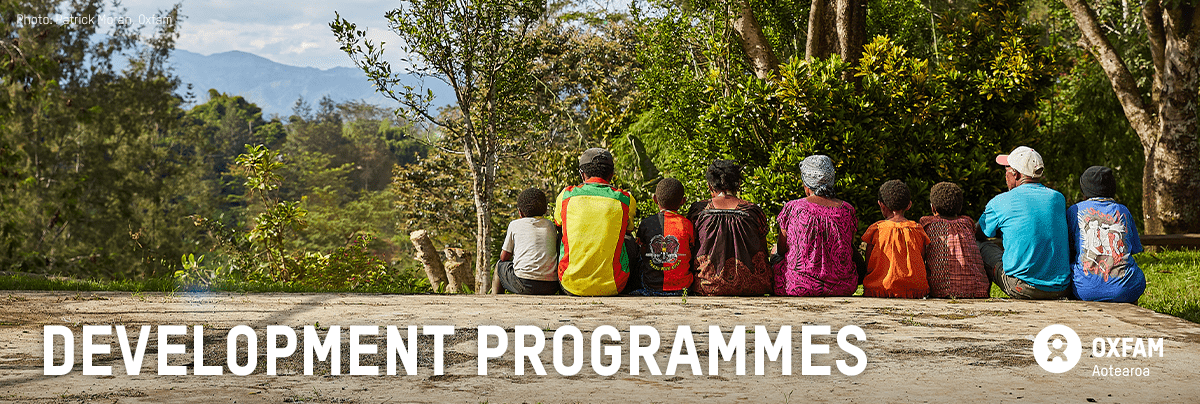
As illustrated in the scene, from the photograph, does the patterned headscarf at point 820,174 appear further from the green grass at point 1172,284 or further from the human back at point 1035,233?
the green grass at point 1172,284

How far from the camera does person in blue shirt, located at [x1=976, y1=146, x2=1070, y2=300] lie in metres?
5.57

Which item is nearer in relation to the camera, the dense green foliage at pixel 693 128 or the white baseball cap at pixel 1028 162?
the white baseball cap at pixel 1028 162

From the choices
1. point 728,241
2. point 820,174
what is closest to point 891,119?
point 820,174

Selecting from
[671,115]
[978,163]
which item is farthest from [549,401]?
[671,115]

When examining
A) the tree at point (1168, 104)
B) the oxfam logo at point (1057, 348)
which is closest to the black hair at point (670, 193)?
the oxfam logo at point (1057, 348)

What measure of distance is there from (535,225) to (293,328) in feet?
6.56

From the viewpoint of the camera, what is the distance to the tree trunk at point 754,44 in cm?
950

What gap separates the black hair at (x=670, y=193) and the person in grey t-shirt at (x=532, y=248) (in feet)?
2.61

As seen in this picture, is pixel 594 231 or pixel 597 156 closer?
pixel 594 231

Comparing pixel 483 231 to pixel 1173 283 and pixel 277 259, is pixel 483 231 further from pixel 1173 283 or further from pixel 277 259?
pixel 1173 283

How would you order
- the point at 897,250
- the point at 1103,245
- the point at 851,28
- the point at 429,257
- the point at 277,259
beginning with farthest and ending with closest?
1. the point at 277,259
2. the point at 429,257
3. the point at 851,28
4. the point at 897,250
5. the point at 1103,245

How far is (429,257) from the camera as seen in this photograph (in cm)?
1171

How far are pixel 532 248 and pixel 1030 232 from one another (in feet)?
10.5

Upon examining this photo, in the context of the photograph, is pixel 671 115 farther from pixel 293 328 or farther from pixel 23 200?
pixel 23 200
